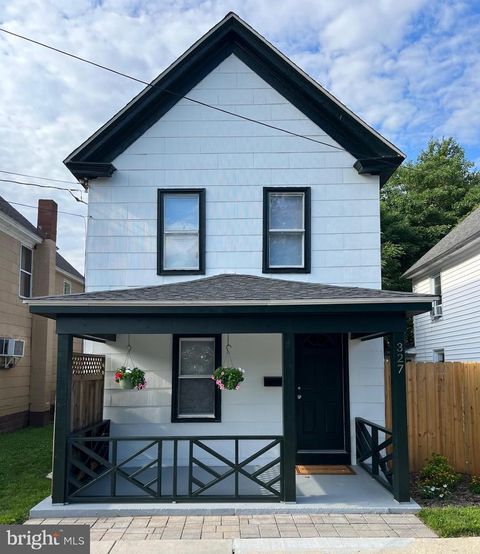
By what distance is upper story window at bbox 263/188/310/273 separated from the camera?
9.16 meters

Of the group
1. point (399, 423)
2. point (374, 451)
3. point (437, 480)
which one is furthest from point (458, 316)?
point (399, 423)

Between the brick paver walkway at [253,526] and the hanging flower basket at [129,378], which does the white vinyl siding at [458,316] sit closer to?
the brick paver walkway at [253,526]

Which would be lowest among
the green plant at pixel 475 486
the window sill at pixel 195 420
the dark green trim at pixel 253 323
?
the green plant at pixel 475 486

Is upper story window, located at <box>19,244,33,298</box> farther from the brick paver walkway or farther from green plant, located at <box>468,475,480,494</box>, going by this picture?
green plant, located at <box>468,475,480,494</box>

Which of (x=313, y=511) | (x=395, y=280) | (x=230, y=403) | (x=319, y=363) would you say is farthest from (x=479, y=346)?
(x=395, y=280)

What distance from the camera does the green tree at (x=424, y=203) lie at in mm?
25622

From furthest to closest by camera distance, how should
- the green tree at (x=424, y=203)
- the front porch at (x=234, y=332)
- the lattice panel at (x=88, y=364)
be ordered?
the green tree at (x=424, y=203), the lattice panel at (x=88, y=364), the front porch at (x=234, y=332)

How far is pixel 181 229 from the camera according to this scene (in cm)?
929

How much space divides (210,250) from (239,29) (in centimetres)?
399

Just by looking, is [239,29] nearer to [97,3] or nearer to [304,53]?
[304,53]

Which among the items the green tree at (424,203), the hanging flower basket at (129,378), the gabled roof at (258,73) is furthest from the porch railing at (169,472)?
the green tree at (424,203)

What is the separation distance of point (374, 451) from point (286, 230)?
12.8ft

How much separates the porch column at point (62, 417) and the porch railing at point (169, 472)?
→ 0.09 meters

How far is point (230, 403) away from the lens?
350 inches
